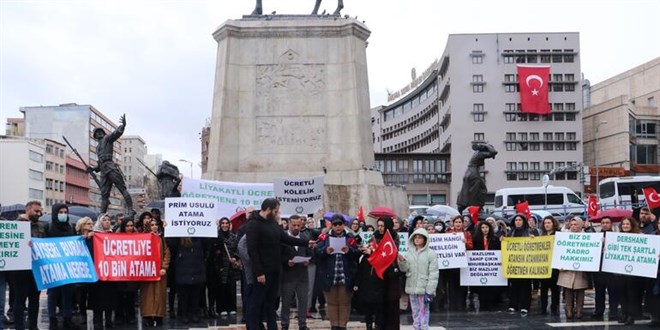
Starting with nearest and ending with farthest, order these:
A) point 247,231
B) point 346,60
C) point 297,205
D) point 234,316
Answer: point 247,231
point 234,316
point 297,205
point 346,60

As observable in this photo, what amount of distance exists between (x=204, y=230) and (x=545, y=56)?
81726 mm

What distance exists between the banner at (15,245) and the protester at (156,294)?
2316mm

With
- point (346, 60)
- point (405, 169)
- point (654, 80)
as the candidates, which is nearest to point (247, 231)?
point (346, 60)

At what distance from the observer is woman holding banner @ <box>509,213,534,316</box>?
579 inches

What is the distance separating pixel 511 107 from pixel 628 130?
13168 mm

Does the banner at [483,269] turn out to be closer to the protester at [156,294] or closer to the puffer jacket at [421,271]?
the puffer jacket at [421,271]

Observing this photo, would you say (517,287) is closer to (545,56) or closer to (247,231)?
(247,231)

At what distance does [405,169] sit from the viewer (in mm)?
89312

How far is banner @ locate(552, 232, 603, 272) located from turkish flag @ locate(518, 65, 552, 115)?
7660 centimetres

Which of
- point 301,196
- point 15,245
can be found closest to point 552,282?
point 301,196

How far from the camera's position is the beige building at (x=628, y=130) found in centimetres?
9138

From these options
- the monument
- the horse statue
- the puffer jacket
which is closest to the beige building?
the horse statue

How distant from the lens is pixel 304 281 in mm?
12555

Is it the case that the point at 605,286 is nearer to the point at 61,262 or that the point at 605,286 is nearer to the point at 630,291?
the point at 630,291
